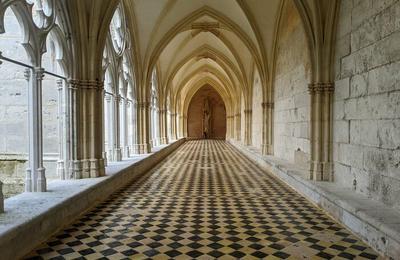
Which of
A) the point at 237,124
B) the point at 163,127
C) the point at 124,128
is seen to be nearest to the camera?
the point at 124,128

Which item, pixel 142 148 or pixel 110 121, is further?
pixel 142 148

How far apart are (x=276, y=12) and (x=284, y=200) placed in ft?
21.9

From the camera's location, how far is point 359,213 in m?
4.08

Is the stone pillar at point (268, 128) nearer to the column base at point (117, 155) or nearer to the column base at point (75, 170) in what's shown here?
the column base at point (117, 155)

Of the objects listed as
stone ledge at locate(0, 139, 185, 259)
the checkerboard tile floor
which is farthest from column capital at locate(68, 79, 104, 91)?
the checkerboard tile floor

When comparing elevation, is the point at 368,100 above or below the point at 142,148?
above

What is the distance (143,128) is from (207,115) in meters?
23.4

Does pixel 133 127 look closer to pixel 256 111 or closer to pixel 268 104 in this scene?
pixel 268 104

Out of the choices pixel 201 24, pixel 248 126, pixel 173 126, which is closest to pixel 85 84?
pixel 201 24

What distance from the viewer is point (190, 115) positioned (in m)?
36.6

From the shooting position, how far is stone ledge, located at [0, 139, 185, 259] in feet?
10.8

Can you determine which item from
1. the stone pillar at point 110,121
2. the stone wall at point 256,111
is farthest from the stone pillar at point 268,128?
the stone pillar at point 110,121

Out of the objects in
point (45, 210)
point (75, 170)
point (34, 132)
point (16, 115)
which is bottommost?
point (45, 210)

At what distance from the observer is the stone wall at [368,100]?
4244mm
